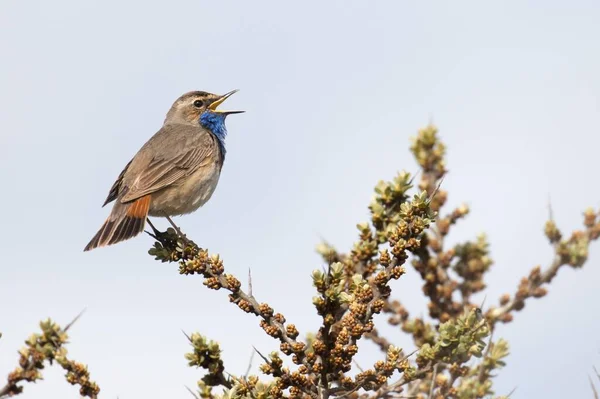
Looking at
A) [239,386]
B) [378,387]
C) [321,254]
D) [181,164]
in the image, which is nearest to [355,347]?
[378,387]

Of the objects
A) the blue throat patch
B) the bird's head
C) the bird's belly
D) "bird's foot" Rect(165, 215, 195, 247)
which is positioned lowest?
"bird's foot" Rect(165, 215, 195, 247)

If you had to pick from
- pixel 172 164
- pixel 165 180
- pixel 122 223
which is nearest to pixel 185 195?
pixel 165 180

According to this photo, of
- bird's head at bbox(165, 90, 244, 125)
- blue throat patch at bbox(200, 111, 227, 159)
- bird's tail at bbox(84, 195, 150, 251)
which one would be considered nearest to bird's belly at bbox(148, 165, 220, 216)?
bird's tail at bbox(84, 195, 150, 251)

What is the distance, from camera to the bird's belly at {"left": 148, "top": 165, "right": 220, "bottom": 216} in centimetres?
938

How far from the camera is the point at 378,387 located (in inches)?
167

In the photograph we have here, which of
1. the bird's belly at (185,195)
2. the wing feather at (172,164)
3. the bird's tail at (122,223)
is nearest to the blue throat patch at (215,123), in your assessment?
the wing feather at (172,164)

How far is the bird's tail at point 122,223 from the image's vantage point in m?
8.51

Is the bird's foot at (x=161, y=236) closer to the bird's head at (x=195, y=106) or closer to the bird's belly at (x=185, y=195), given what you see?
the bird's belly at (x=185, y=195)

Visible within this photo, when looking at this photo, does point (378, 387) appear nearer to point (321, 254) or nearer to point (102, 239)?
point (321, 254)

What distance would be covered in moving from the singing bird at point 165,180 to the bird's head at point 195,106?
1.58ft

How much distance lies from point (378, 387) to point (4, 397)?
177 cm

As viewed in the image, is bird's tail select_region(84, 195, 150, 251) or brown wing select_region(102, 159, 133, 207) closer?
bird's tail select_region(84, 195, 150, 251)

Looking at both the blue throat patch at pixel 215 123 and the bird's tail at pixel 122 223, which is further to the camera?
the blue throat patch at pixel 215 123

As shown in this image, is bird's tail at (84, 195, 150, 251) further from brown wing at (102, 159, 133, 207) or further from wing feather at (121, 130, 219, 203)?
brown wing at (102, 159, 133, 207)
